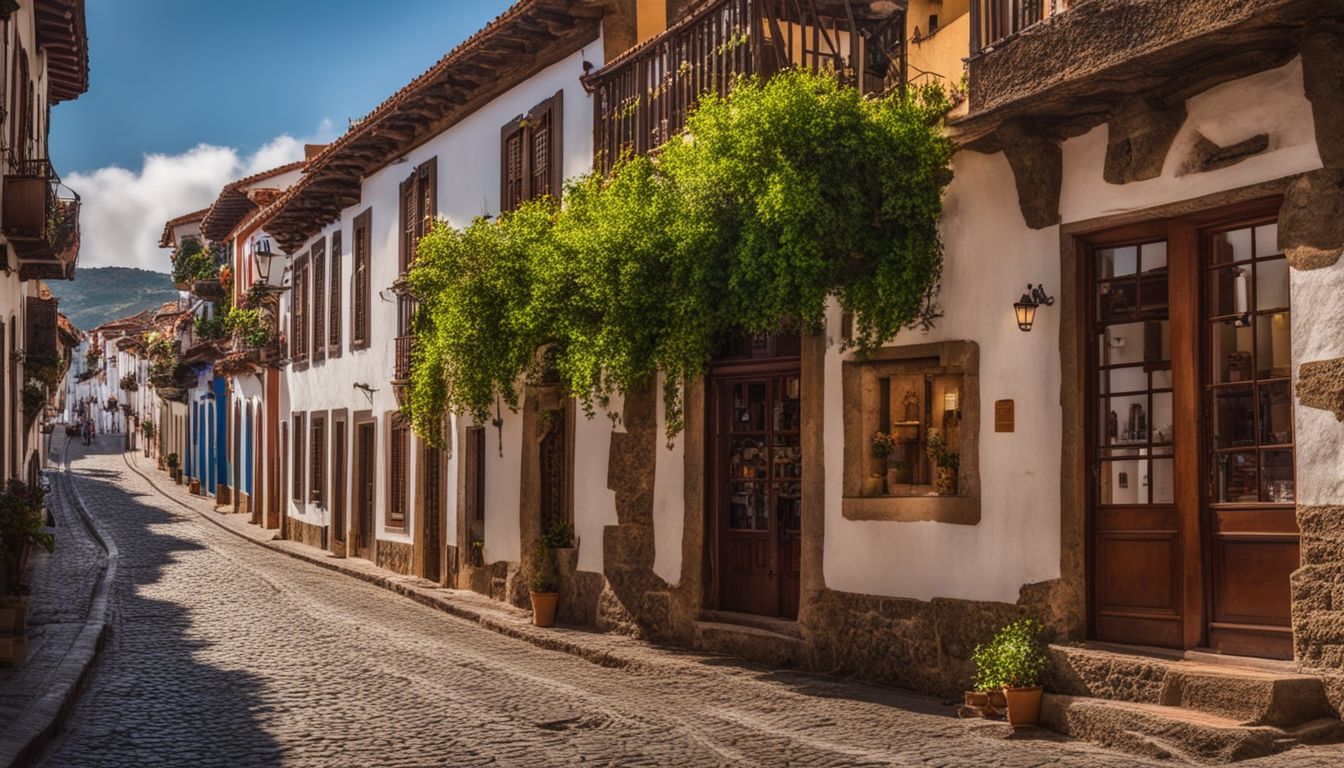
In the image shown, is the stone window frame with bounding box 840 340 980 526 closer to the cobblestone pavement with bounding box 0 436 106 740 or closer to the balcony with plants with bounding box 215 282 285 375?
the cobblestone pavement with bounding box 0 436 106 740

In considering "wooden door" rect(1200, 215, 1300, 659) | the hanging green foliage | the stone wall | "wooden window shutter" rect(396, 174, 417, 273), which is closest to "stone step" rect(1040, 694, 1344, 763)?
"wooden door" rect(1200, 215, 1300, 659)

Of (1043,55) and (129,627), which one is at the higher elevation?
(1043,55)

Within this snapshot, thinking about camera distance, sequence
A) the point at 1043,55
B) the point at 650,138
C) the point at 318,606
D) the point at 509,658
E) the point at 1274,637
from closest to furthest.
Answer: the point at 1274,637, the point at 1043,55, the point at 509,658, the point at 650,138, the point at 318,606

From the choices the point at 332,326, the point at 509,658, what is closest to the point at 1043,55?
the point at 509,658

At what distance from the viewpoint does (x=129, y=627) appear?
14602 mm

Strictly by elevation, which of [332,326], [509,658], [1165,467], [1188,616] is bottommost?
[509,658]

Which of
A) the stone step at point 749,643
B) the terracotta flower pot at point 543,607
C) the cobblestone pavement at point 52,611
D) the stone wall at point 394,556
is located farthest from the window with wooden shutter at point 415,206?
the stone step at point 749,643

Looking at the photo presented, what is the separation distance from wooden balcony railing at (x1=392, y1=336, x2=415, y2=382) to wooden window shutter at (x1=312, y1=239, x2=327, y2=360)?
5787mm

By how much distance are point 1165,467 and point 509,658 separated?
625 cm

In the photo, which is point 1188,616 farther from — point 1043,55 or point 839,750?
point 1043,55

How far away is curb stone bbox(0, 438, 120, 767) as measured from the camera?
26.8 feet

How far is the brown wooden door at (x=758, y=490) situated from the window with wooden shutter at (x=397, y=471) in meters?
9.37

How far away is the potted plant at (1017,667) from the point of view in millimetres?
9391

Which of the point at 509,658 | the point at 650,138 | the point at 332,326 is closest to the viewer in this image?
the point at 509,658
